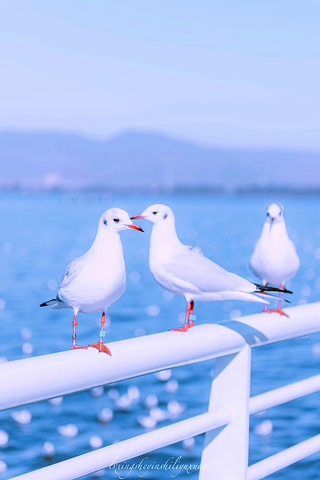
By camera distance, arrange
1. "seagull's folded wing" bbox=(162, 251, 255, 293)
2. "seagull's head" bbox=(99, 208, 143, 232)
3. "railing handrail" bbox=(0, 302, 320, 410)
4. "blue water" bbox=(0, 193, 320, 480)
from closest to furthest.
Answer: "railing handrail" bbox=(0, 302, 320, 410)
"seagull's head" bbox=(99, 208, 143, 232)
"seagull's folded wing" bbox=(162, 251, 255, 293)
"blue water" bbox=(0, 193, 320, 480)

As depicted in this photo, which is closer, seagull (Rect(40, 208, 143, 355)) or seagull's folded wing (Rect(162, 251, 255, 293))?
seagull (Rect(40, 208, 143, 355))

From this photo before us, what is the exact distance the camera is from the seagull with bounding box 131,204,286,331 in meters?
2.64

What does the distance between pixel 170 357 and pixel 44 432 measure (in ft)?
30.6

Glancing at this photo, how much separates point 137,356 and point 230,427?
590 millimetres

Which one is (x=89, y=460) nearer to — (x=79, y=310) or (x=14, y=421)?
(x=79, y=310)

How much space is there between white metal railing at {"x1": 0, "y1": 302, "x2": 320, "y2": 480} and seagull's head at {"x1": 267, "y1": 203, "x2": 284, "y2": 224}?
2.09 feet

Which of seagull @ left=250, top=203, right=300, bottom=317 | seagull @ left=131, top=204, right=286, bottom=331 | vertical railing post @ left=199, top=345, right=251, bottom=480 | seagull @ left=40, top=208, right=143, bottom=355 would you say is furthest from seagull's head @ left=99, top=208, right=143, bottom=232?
seagull @ left=250, top=203, right=300, bottom=317

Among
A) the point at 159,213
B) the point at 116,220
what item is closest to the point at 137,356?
the point at 116,220

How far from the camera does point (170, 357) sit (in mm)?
2215

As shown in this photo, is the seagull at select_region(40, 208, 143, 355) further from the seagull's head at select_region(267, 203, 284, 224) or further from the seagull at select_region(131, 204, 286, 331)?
the seagull's head at select_region(267, 203, 284, 224)

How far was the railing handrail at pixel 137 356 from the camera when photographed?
5.87 ft

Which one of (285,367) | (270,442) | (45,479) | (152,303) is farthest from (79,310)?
(152,303)

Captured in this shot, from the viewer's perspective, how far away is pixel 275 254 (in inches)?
132

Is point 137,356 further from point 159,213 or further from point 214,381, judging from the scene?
point 159,213
